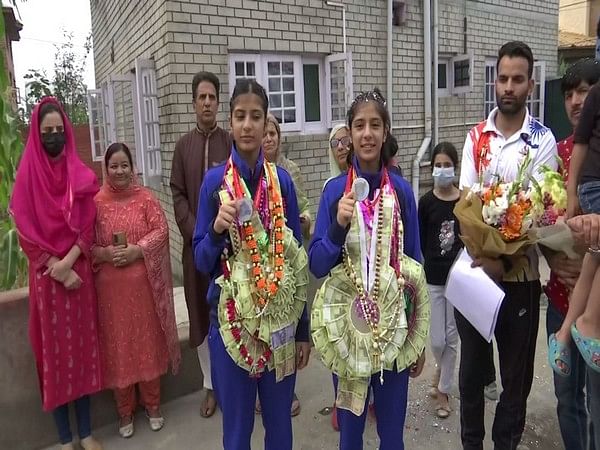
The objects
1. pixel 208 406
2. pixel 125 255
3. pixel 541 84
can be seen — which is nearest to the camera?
pixel 125 255

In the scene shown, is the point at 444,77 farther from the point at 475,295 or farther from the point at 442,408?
the point at 475,295

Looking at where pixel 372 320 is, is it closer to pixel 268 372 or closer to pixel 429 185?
pixel 268 372

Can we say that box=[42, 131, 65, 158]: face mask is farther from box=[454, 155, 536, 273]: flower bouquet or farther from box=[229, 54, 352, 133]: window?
box=[229, 54, 352, 133]: window

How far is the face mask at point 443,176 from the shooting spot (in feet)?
10.1

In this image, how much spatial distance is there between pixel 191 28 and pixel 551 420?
4829 mm

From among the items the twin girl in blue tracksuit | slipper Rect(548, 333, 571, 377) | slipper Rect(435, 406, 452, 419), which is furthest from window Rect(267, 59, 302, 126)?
slipper Rect(548, 333, 571, 377)

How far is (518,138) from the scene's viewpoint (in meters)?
2.26

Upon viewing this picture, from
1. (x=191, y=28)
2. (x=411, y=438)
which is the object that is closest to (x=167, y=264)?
(x=411, y=438)

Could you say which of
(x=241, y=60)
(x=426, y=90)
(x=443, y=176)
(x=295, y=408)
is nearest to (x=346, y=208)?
(x=443, y=176)

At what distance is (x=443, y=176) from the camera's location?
307cm

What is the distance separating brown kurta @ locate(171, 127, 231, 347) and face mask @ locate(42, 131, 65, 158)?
2.31ft

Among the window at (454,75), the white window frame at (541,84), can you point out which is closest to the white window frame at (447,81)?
the window at (454,75)

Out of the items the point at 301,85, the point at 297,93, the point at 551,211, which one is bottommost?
the point at 551,211

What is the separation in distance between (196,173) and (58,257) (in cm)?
94
